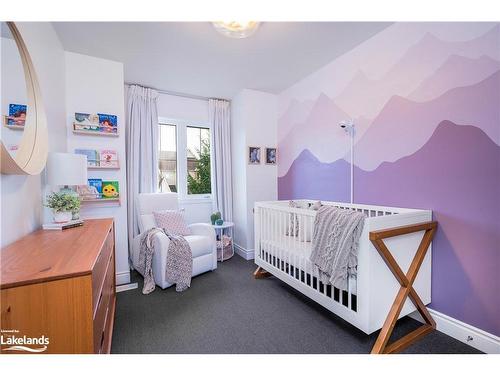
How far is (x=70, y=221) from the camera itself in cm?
160

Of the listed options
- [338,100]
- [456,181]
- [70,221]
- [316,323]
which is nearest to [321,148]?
[338,100]

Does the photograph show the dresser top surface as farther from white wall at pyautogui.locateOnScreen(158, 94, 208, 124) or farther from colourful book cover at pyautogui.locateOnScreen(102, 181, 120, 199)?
white wall at pyautogui.locateOnScreen(158, 94, 208, 124)

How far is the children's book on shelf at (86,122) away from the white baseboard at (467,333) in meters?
3.48

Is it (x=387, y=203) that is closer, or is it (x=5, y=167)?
(x=5, y=167)

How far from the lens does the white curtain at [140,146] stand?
2.91m

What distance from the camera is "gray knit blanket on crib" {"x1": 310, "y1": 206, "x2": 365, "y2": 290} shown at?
57.4 inches

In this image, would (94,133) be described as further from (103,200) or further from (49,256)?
(49,256)

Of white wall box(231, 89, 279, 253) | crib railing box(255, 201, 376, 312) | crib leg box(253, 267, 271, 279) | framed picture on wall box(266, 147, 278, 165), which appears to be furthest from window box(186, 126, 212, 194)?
crib leg box(253, 267, 271, 279)

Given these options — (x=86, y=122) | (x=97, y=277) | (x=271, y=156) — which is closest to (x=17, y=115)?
(x=97, y=277)

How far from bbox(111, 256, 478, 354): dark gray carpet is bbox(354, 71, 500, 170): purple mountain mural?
139 cm

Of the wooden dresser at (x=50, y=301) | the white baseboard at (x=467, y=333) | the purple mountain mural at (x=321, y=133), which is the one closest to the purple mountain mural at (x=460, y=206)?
the white baseboard at (x=467, y=333)

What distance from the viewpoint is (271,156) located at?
11.3 feet
